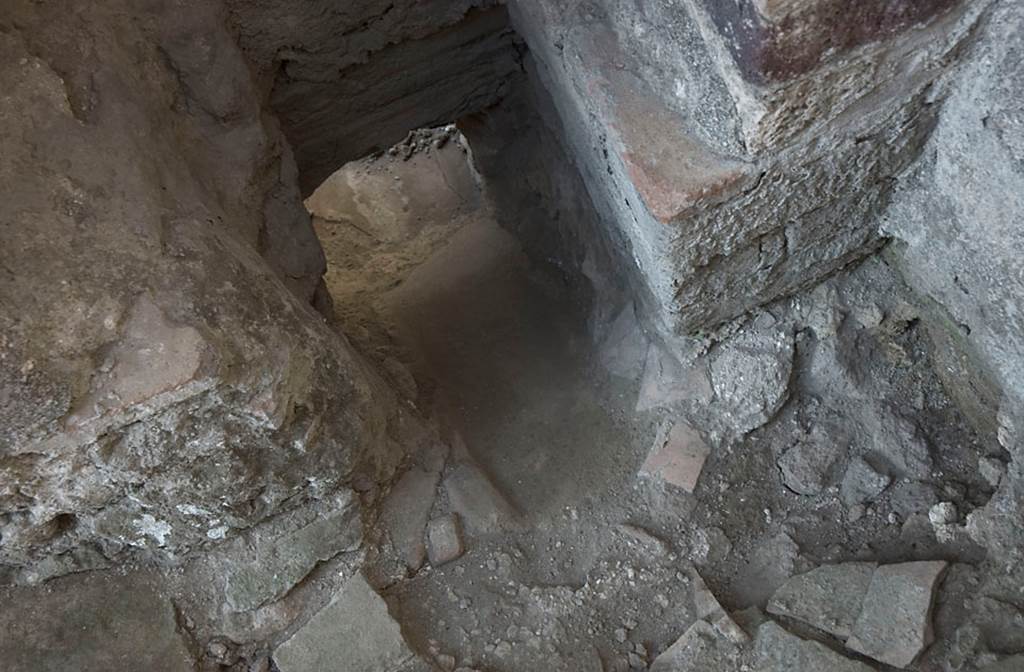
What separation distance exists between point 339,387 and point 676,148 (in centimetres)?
89

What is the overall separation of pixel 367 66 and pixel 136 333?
1.39 metres

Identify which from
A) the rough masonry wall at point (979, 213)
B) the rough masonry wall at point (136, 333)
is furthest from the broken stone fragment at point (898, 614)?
the rough masonry wall at point (136, 333)

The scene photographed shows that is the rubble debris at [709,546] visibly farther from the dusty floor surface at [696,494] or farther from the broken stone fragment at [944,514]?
the broken stone fragment at [944,514]

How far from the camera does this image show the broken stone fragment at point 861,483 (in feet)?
7.03

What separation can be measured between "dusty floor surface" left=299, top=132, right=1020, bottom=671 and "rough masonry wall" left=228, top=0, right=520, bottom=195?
929mm

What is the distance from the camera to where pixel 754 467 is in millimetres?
2260

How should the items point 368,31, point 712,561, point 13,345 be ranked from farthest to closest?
point 368,31, point 712,561, point 13,345

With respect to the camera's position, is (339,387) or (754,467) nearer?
(339,387)

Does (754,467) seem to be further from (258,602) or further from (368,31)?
(368,31)

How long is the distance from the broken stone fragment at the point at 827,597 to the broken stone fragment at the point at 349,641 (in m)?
0.82

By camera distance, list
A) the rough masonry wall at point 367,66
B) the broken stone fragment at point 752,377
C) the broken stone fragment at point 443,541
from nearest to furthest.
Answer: the broken stone fragment at point 443,541 → the broken stone fragment at point 752,377 → the rough masonry wall at point 367,66

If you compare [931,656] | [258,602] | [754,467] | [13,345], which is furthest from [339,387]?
[931,656]

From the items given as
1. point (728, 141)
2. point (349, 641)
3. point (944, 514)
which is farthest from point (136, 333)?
point (944, 514)

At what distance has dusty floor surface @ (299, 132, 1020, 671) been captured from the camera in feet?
6.61
